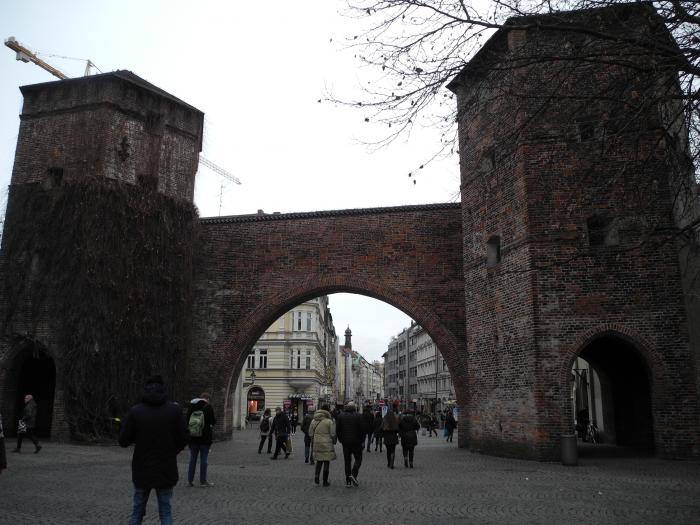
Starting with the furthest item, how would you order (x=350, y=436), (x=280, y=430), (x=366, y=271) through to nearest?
(x=366, y=271) → (x=280, y=430) → (x=350, y=436)

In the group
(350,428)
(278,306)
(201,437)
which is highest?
(278,306)

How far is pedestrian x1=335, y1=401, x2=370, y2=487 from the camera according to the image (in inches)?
418

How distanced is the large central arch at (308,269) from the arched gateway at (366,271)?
68 mm

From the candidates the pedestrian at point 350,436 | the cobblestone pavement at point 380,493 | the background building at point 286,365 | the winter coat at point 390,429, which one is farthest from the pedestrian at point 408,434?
the background building at point 286,365

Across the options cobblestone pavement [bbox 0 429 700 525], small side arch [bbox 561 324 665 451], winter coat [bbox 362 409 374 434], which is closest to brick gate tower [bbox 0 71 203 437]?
cobblestone pavement [bbox 0 429 700 525]

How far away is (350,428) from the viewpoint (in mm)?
10742

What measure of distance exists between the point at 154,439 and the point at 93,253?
1491 centimetres

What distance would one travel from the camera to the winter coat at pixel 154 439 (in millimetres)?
5500

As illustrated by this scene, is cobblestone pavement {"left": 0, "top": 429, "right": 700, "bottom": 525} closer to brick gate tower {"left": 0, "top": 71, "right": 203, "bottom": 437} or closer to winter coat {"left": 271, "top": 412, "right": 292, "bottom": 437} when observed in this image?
winter coat {"left": 271, "top": 412, "right": 292, "bottom": 437}

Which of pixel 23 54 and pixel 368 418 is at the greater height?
pixel 23 54

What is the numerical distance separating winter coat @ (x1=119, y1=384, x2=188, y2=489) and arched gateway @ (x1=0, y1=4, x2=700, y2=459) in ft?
36.0

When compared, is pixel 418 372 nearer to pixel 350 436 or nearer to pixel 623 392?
pixel 623 392

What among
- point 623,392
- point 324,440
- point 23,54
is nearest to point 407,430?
point 324,440

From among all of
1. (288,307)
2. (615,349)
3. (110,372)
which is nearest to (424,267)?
(288,307)
